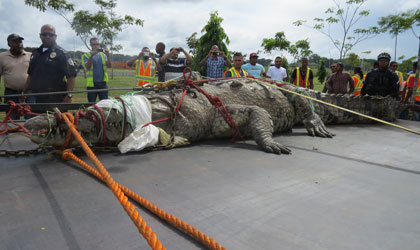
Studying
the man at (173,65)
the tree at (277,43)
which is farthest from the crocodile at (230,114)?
the tree at (277,43)

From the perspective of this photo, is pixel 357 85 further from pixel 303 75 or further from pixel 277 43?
pixel 277 43

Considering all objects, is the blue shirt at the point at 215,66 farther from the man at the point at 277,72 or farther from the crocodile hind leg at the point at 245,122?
the crocodile hind leg at the point at 245,122

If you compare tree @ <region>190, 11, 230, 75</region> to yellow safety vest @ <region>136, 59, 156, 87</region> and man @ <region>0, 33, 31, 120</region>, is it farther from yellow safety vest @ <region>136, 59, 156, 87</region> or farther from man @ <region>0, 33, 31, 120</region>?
man @ <region>0, 33, 31, 120</region>

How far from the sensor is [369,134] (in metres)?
4.03

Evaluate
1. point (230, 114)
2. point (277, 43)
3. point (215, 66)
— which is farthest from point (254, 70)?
point (277, 43)

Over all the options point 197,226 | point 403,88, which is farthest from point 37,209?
point 403,88

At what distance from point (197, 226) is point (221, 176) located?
2.45 feet

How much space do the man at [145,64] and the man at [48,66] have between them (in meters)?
1.98

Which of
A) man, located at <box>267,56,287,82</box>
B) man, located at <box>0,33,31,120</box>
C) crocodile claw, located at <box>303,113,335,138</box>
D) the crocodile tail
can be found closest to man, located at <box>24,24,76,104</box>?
man, located at <box>0,33,31,120</box>

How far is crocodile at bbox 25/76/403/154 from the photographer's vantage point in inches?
101

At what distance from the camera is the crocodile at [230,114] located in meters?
2.57

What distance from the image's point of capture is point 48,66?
4.04 meters

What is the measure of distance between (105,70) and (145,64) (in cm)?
107

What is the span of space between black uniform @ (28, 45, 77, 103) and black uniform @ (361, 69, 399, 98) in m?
5.91
